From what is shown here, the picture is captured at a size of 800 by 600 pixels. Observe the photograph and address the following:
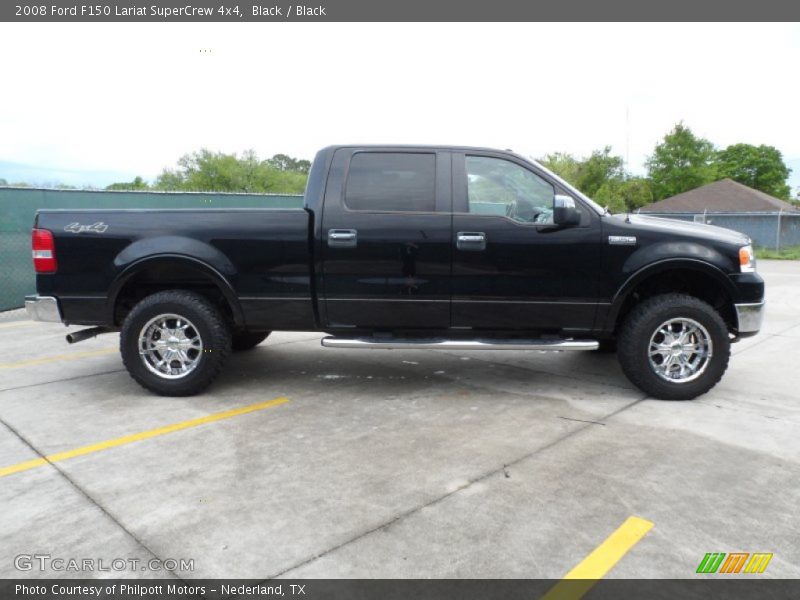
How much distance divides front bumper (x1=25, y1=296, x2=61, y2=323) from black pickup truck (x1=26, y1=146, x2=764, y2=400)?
1cm

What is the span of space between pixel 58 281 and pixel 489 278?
355cm

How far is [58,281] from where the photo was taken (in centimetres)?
478

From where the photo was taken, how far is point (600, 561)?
102 inches

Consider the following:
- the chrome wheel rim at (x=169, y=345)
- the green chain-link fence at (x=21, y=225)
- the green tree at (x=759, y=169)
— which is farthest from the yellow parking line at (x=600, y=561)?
the green tree at (x=759, y=169)

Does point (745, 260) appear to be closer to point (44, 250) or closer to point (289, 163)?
point (44, 250)

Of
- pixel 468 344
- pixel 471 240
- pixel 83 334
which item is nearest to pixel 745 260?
pixel 471 240

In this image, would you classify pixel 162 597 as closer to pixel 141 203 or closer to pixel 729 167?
pixel 141 203

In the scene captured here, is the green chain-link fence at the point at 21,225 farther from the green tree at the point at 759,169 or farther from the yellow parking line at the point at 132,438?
the green tree at the point at 759,169

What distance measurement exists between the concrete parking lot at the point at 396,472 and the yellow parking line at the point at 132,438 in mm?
25

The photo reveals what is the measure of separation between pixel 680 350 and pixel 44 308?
5.27 metres

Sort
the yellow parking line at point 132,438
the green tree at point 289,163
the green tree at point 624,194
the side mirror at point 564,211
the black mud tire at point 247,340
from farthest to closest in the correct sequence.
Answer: the green tree at point 289,163, the green tree at point 624,194, the black mud tire at point 247,340, the side mirror at point 564,211, the yellow parking line at point 132,438

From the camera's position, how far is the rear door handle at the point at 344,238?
4.74 meters

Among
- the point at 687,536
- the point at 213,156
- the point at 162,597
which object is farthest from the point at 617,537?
the point at 213,156

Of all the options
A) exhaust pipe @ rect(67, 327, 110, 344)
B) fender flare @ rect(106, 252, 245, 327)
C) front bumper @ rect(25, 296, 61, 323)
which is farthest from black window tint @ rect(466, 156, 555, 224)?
front bumper @ rect(25, 296, 61, 323)
